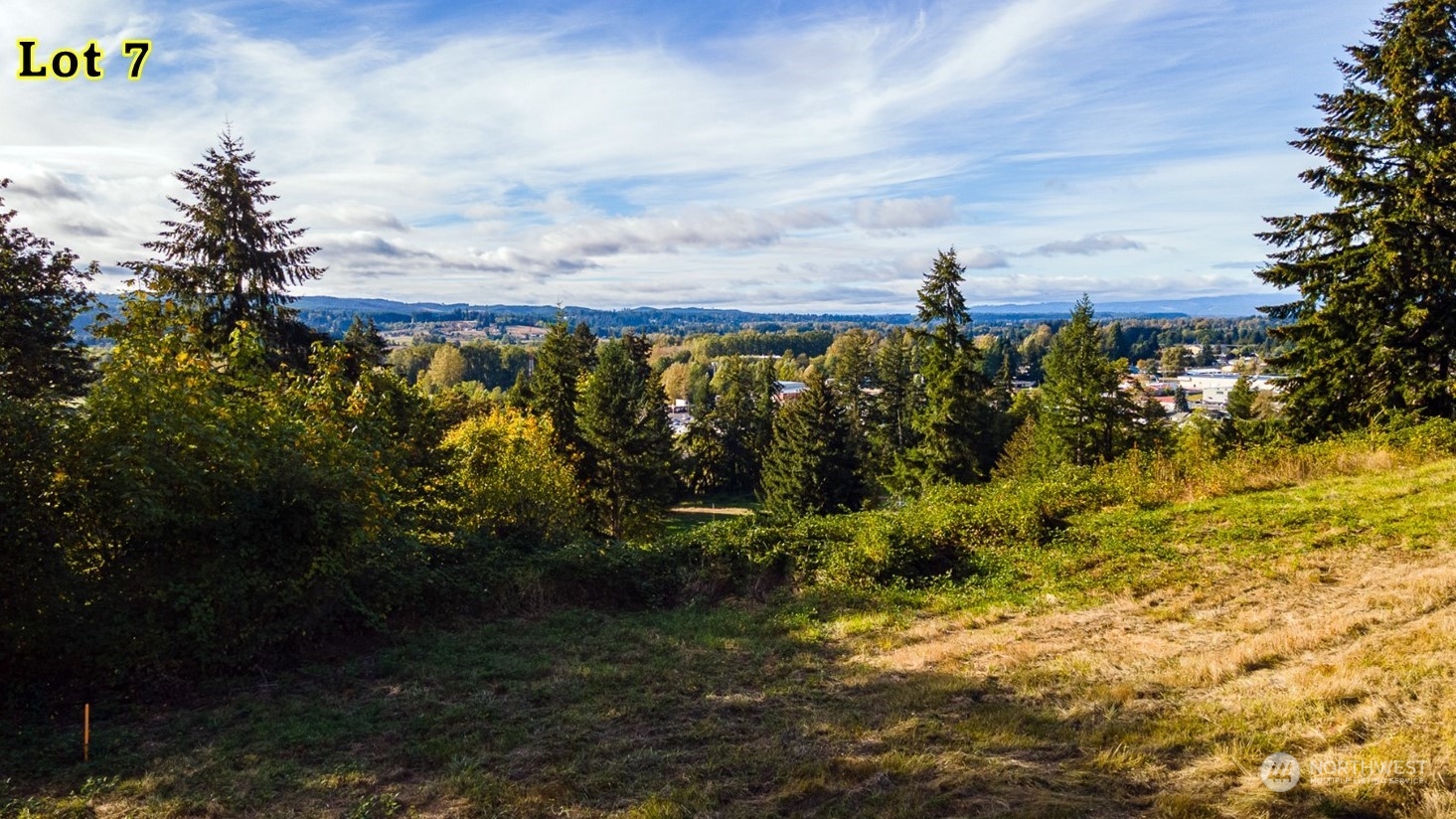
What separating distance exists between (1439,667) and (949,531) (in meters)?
6.88

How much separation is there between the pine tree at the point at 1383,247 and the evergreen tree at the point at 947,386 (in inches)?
478

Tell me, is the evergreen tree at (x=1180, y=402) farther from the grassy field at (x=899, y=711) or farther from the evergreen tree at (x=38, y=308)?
the evergreen tree at (x=38, y=308)

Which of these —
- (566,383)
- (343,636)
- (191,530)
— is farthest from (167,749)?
(566,383)

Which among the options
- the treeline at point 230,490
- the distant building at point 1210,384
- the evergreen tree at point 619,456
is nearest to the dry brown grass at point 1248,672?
the treeline at point 230,490

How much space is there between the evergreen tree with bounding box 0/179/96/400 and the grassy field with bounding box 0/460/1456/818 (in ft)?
37.5

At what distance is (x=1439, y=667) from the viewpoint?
220 inches

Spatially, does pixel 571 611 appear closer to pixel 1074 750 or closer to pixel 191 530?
pixel 191 530

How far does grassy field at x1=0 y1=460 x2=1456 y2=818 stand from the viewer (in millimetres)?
4824

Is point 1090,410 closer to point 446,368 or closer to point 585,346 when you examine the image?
point 585,346

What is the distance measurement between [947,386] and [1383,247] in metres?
14.8

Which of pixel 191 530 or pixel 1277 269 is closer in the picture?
pixel 191 530

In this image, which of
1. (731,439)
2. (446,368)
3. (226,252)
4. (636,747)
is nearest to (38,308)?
(226,252)

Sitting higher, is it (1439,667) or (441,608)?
(1439,667)

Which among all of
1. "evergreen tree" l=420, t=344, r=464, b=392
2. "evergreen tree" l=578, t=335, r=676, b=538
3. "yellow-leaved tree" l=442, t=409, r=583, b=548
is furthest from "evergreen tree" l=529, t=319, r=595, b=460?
"evergreen tree" l=420, t=344, r=464, b=392
